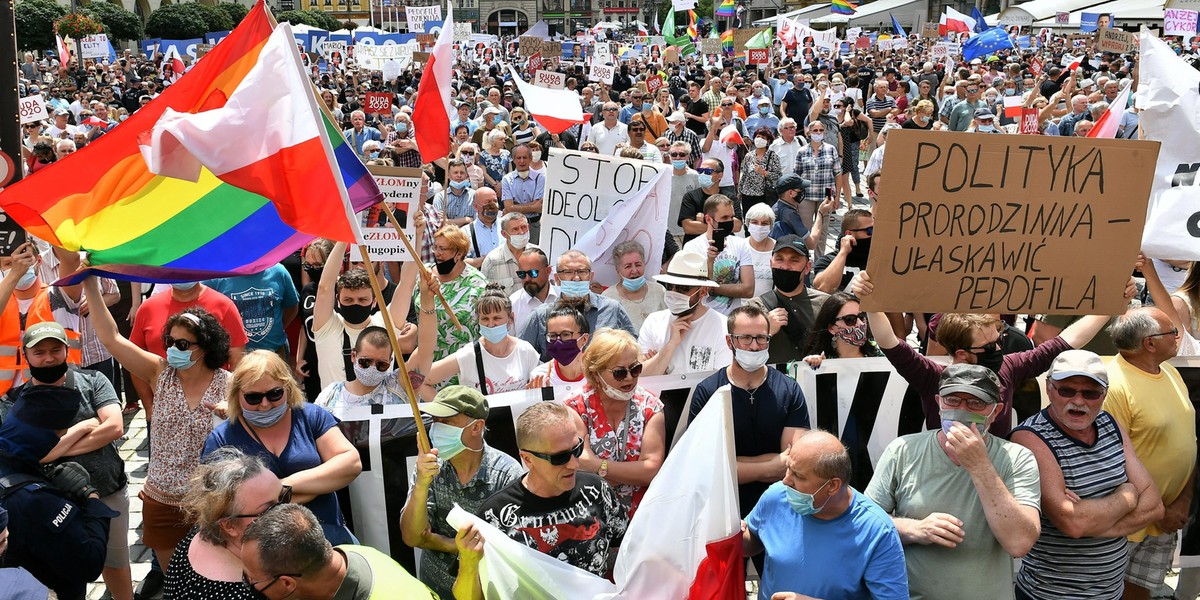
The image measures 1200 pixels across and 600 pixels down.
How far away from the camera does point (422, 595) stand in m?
3.19

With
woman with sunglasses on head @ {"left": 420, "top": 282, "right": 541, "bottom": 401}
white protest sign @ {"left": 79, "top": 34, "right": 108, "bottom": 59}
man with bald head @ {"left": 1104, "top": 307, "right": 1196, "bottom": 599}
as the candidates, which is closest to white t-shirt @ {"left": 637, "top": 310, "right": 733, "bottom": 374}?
woman with sunglasses on head @ {"left": 420, "top": 282, "right": 541, "bottom": 401}

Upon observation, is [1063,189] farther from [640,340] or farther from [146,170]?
[146,170]

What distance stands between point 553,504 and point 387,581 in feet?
1.94

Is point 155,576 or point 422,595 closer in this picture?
point 422,595

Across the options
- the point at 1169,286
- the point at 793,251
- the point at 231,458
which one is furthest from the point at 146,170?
the point at 1169,286

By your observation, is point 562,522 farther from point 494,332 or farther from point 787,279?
point 787,279

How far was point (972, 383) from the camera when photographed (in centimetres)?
346

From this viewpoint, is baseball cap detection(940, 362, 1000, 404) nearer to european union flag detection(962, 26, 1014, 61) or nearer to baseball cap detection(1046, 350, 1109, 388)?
baseball cap detection(1046, 350, 1109, 388)

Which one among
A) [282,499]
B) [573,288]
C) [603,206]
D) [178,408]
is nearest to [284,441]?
[282,499]

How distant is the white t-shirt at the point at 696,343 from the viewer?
17.5 feet

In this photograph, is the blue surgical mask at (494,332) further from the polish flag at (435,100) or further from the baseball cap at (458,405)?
the polish flag at (435,100)

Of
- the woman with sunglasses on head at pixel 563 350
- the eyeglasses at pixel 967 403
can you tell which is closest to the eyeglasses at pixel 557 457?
the eyeglasses at pixel 967 403

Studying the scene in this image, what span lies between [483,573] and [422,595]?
22 centimetres

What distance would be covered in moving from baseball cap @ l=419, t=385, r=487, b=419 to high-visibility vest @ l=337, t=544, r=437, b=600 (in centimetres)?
58
